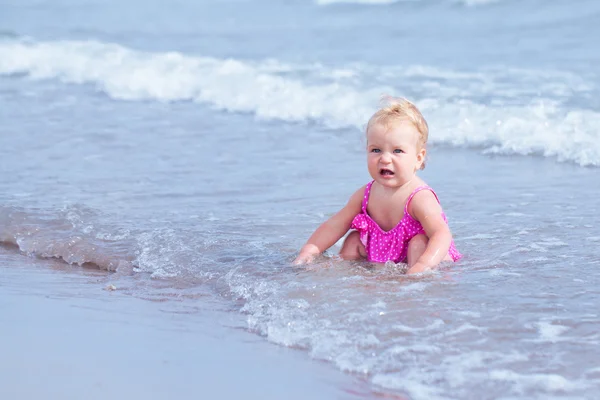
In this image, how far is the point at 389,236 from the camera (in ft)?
16.0

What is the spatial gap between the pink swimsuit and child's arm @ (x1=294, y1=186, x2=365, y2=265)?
0.12 ft

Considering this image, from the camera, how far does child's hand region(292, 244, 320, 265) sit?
482cm

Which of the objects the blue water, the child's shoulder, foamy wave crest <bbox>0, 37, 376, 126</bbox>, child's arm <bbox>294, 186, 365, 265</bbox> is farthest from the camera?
foamy wave crest <bbox>0, 37, 376, 126</bbox>

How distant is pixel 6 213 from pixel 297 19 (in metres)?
12.6

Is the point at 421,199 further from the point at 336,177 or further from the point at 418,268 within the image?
the point at 336,177

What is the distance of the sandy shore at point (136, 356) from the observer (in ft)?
10.6

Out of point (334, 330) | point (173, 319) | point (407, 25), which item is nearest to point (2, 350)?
point (173, 319)

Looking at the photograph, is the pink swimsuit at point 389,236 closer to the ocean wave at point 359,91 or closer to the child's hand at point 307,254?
the child's hand at point 307,254

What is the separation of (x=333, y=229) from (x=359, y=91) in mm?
5952

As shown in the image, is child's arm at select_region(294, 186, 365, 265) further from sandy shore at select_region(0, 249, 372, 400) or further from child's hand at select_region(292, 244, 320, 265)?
sandy shore at select_region(0, 249, 372, 400)

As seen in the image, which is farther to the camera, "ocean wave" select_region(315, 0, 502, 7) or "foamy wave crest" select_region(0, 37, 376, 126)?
"ocean wave" select_region(315, 0, 502, 7)

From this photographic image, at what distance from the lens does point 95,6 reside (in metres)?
22.2

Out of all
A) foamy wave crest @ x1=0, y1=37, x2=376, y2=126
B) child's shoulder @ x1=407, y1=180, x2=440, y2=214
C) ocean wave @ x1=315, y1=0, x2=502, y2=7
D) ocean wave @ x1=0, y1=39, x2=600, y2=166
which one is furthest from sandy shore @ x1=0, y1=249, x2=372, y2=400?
ocean wave @ x1=315, y1=0, x2=502, y2=7

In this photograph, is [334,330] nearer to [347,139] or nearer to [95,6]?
[347,139]
